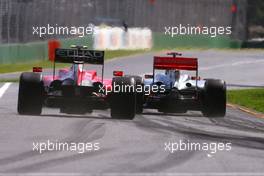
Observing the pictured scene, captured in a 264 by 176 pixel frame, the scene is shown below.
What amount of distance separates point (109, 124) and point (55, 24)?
29.2 metres

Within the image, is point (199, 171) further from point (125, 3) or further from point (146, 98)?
point (125, 3)

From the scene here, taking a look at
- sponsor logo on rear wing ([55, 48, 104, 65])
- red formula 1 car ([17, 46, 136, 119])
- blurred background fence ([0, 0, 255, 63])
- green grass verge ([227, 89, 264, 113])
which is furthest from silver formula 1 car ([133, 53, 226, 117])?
blurred background fence ([0, 0, 255, 63])

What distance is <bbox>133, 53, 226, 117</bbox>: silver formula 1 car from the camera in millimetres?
18625

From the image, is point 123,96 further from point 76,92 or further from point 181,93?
point 181,93

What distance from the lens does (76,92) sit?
17.7m

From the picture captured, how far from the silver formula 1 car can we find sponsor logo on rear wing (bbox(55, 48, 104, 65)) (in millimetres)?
1254

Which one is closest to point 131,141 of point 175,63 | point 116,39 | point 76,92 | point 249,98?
point 76,92

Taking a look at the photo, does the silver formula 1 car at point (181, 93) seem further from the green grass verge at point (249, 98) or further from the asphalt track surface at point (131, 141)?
the green grass verge at point (249, 98)

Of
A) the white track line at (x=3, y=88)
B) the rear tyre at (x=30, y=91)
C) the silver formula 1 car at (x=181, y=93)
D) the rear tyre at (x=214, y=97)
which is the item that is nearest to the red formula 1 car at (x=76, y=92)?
the rear tyre at (x=30, y=91)

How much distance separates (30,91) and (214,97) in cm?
365

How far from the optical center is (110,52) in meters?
53.0

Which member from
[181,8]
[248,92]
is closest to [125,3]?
[181,8]

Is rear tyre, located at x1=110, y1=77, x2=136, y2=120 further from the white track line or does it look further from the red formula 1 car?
the white track line

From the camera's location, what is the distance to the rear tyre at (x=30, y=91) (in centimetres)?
1764
